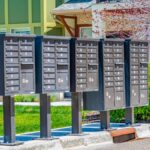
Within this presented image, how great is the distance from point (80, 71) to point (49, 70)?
2.79 feet

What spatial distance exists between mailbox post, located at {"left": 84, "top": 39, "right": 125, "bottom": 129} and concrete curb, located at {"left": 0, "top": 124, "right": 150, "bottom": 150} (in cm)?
51

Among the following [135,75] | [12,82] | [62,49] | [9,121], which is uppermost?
A: [62,49]

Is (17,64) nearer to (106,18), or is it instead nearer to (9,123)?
(9,123)

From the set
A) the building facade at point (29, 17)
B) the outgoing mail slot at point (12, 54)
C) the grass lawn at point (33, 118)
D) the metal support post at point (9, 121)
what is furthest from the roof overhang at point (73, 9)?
the metal support post at point (9, 121)

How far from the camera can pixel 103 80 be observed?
44.5ft

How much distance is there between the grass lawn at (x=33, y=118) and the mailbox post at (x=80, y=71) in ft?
10.2

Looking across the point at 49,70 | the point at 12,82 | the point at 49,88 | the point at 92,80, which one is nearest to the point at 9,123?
the point at 12,82

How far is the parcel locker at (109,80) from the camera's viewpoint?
1356cm

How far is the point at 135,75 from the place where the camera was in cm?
1462

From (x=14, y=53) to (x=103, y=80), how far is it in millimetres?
2537

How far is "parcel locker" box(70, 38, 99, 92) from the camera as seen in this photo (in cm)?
1282

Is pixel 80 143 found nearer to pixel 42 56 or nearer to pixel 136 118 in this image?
pixel 42 56

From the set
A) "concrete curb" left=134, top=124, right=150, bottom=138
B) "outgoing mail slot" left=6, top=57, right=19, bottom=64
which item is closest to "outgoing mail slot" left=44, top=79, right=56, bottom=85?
"outgoing mail slot" left=6, top=57, right=19, bottom=64

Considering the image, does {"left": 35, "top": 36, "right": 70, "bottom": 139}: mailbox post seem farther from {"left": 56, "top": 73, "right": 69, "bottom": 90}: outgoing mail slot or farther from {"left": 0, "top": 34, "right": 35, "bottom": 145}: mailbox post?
{"left": 0, "top": 34, "right": 35, "bottom": 145}: mailbox post
